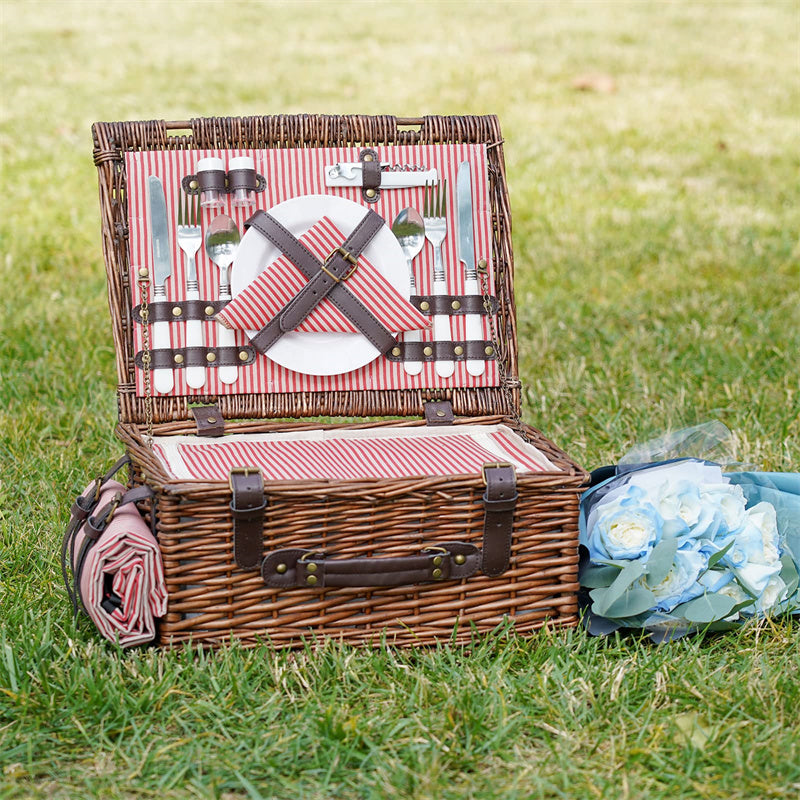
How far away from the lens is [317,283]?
83.2 inches

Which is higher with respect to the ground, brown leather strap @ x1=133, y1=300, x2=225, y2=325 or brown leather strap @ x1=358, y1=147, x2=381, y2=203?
brown leather strap @ x1=358, y1=147, x2=381, y2=203

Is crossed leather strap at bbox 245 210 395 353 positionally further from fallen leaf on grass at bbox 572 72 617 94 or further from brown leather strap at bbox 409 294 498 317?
fallen leaf on grass at bbox 572 72 617 94

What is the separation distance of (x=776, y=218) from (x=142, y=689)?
3942 mm

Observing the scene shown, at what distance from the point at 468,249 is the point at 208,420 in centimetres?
65

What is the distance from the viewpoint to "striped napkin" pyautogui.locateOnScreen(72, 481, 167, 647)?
5.41 feet

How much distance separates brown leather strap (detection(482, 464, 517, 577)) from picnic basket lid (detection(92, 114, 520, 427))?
0.49m

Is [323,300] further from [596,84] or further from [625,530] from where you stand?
[596,84]

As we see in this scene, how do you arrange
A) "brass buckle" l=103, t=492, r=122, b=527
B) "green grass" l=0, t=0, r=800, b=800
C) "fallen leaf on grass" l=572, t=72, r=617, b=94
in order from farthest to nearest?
"fallen leaf on grass" l=572, t=72, r=617, b=94
"brass buckle" l=103, t=492, r=122, b=527
"green grass" l=0, t=0, r=800, b=800

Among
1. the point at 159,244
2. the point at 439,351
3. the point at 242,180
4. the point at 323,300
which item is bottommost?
the point at 439,351

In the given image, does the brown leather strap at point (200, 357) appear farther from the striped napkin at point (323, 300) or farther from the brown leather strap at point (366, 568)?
→ the brown leather strap at point (366, 568)

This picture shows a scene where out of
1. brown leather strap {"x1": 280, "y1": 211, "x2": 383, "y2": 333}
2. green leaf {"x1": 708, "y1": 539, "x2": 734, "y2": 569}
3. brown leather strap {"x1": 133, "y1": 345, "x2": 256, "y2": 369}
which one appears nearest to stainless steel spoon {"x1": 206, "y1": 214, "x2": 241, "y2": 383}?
brown leather strap {"x1": 133, "y1": 345, "x2": 256, "y2": 369}

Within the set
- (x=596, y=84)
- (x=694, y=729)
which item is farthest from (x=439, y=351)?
(x=596, y=84)

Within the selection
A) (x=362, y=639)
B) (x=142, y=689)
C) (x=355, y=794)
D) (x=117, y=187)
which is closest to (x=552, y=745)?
(x=355, y=794)

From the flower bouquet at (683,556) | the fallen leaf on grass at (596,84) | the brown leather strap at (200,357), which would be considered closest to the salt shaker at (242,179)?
the brown leather strap at (200,357)
